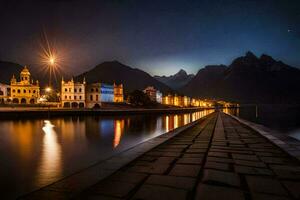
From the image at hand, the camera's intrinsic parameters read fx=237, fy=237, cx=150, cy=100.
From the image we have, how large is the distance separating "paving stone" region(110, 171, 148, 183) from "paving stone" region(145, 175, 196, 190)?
22 cm

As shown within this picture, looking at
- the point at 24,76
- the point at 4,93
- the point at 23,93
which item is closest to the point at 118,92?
the point at 24,76

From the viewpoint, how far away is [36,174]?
936 centimetres

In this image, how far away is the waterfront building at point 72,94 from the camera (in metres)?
83.3

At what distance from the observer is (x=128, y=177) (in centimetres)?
568

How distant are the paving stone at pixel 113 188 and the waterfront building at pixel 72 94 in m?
82.4

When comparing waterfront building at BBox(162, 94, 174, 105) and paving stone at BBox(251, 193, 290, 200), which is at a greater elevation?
waterfront building at BBox(162, 94, 174, 105)

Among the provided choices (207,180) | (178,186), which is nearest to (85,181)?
(178,186)

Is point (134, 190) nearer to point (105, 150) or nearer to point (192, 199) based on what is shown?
point (192, 199)

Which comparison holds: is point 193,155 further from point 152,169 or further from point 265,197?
point 265,197

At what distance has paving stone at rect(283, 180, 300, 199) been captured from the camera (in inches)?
183

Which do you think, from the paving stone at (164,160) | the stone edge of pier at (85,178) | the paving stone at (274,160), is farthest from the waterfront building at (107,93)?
the paving stone at (274,160)

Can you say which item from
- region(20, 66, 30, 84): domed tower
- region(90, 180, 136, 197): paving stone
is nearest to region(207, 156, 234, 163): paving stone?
region(90, 180, 136, 197): paving stone

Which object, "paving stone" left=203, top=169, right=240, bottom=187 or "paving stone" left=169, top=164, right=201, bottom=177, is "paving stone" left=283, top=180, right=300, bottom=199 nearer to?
"paving stone" left=203, top=169, right=240, bottom=187

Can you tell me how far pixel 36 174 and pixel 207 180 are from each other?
708cm
